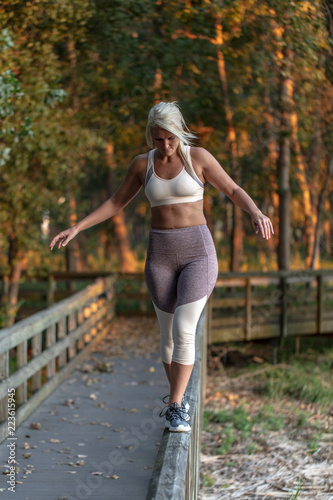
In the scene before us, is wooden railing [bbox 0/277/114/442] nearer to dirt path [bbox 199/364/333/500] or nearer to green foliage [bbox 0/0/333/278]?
dirt path [bbox 199/364/333/500]

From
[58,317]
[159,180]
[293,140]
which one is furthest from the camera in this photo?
[293,140]

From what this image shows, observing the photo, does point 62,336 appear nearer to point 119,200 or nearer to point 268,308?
point 119,200

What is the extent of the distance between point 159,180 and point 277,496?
3116mm

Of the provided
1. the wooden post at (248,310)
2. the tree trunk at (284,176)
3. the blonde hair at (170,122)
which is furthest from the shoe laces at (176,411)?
the tree trunk at (284,176)

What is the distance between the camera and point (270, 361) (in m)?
13.9

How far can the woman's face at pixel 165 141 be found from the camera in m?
3.80

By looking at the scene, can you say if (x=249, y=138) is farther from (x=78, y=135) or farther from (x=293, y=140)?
(x=78, y=135)

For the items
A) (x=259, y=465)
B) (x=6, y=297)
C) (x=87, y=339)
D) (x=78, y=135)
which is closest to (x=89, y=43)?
(x=78, y=135)

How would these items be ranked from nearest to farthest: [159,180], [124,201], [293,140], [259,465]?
[159,180], [124,201], [259,465], [293,140]

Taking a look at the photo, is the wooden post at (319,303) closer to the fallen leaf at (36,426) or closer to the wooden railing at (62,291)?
the wooden railing at (62,291)

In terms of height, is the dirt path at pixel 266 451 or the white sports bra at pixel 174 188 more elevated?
the white sports bra at pixel 174 188

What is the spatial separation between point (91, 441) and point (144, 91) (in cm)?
870

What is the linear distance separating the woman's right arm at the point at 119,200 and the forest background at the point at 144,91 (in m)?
2.76

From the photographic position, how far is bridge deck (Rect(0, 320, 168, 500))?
14.6 feet
